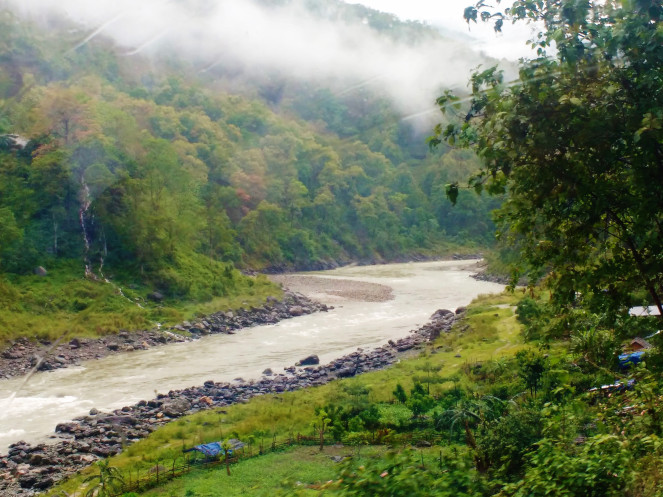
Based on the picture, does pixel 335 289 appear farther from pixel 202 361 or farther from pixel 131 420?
pixel 131 420

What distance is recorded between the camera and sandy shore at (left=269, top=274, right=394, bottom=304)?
38312mm

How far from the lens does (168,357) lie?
23.7m

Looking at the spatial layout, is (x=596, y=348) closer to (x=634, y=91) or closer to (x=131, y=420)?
(x=634, y=91)

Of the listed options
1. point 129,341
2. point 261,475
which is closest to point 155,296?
point 129,341

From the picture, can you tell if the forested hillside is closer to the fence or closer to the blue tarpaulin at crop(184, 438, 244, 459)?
the blue tarpaulin at crop(184, 438, 244, 459)

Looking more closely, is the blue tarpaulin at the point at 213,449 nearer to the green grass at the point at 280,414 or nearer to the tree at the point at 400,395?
the green grass at the point at 280,414

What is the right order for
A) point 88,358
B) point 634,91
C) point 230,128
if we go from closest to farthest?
point 634,91, point 88,358, point 230,128

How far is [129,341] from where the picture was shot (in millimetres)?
25812

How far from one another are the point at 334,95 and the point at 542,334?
107 meters

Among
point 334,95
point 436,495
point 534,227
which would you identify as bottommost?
point 436,495

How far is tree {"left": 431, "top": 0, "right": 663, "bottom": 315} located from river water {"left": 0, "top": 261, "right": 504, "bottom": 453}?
1327 cm

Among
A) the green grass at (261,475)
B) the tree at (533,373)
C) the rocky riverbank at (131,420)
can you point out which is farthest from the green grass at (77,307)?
the tree at (533,373)

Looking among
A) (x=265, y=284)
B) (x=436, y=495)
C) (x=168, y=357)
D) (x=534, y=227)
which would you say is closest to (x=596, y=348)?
(x=534, y=227)

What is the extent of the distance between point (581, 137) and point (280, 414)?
37.3ft
